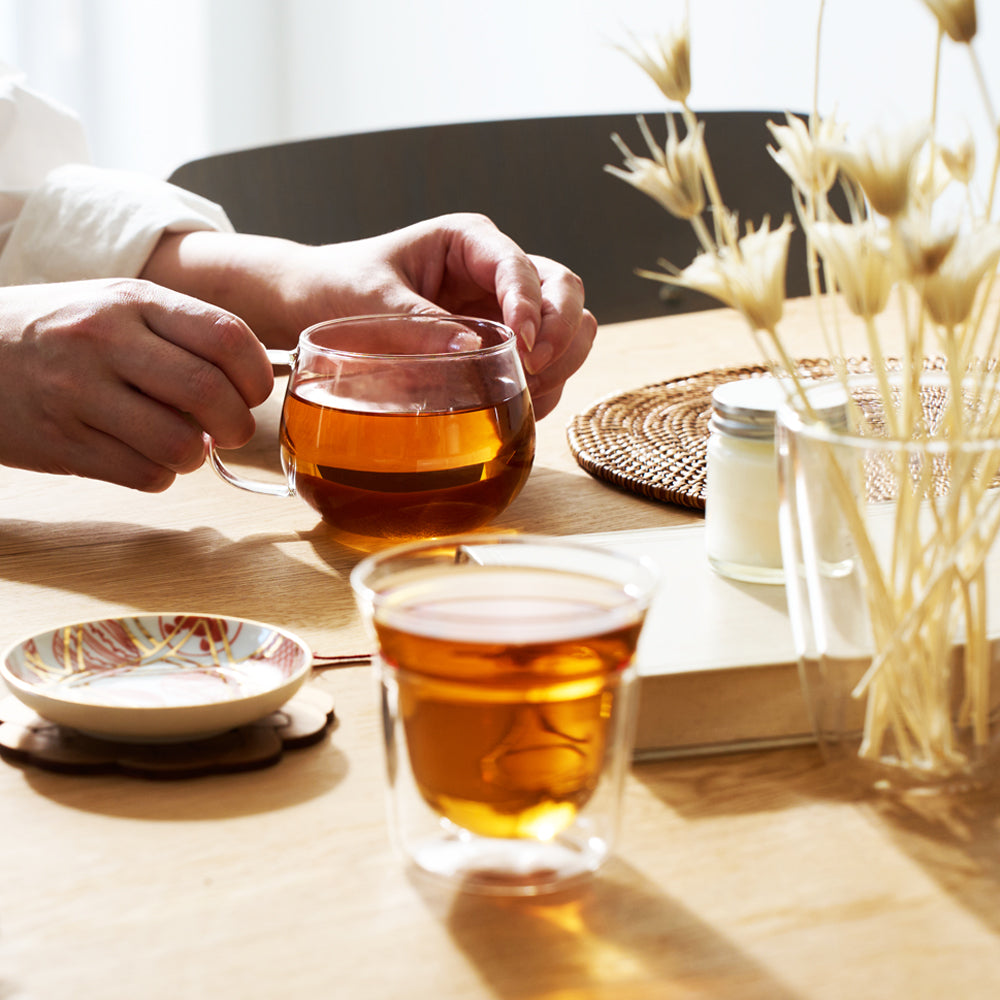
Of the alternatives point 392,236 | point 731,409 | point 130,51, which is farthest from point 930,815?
point 130,51

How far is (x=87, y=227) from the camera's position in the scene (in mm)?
985

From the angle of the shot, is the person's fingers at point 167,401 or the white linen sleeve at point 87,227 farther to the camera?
the white linen sleeve at point 87,227

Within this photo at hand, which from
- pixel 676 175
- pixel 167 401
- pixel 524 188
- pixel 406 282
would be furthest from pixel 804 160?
pixel 524 188

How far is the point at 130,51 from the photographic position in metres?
2.43

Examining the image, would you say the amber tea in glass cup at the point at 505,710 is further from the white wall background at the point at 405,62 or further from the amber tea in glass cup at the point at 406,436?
the white wall background at the point at 405,62

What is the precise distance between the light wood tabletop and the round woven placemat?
10.0 inches

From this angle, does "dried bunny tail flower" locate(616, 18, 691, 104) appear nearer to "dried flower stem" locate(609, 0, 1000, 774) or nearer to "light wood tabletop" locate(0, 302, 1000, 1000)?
"dried flower stem" locate(609, 0, 1000, 774)

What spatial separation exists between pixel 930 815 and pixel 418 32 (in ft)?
8.60

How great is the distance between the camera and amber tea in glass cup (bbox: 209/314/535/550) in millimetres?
587

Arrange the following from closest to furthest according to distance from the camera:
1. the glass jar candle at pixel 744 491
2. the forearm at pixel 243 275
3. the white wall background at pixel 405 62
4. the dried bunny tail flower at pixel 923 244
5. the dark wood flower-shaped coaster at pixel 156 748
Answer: the dried bunny tail flower at pixel 923 244
the dark wood flower-shaped coaster at pixel 156 748
the glass jar candle at pixel 744 491
the forearm at pixel 243 275
the white wall background at pixel 405 62

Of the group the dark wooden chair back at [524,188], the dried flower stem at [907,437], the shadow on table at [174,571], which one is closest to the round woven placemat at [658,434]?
the shadow on table at [174,571]

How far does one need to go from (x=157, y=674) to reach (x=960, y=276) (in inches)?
11.4

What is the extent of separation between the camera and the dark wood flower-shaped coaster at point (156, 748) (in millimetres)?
411

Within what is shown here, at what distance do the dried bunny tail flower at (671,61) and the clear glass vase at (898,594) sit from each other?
3.8 inches
